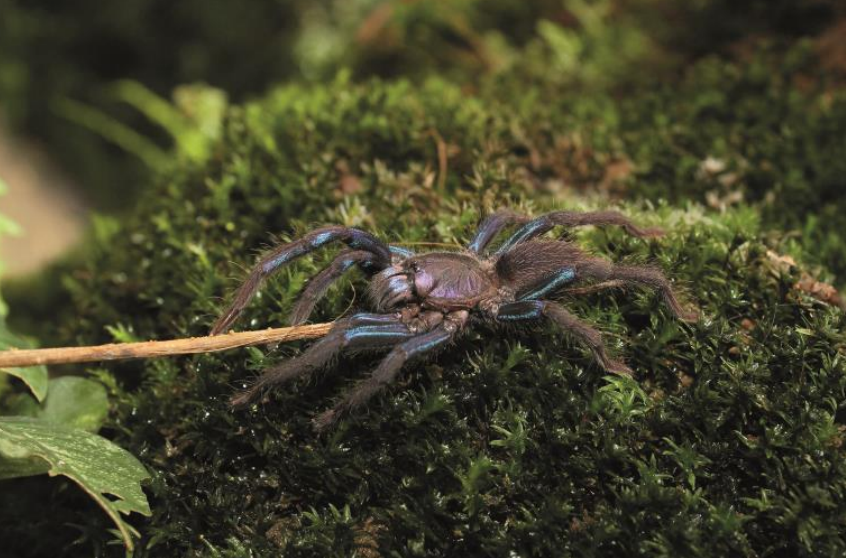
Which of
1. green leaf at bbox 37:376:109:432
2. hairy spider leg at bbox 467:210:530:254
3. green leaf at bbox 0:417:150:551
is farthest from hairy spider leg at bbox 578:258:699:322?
green leaf at bbox 37:376:109:432

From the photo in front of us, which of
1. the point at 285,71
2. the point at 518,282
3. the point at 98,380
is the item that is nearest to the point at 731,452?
the point at 518,282

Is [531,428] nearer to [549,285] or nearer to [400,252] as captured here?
[549,285]

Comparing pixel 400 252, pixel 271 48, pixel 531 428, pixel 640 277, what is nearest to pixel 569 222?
pixel 640 277

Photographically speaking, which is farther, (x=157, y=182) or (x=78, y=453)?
(x=157, y=182)

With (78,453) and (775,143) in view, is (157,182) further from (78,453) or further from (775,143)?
(775,143)

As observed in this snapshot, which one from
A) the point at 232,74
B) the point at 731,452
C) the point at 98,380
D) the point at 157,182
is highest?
the point at 232,74

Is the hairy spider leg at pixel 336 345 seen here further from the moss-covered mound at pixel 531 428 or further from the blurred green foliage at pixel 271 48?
the blurred green foliage at pixel 271 48

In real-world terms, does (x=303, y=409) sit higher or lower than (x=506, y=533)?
higher
